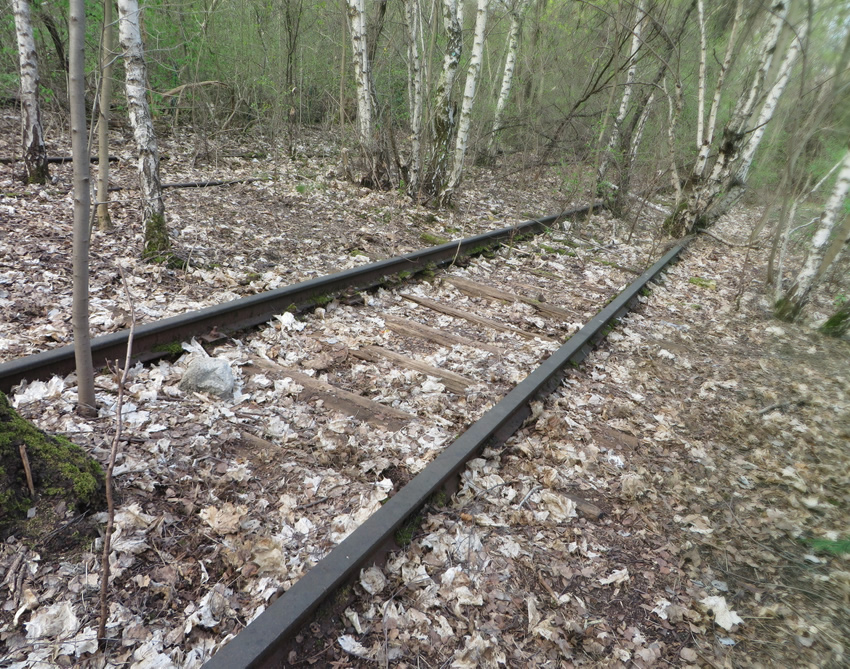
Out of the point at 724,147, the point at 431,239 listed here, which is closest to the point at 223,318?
the point at 431,239

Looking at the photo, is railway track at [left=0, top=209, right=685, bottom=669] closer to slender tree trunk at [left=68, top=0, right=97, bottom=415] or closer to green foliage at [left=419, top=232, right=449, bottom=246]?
slender tree trunk at [left=68, top=0, right=97, bottom=415]

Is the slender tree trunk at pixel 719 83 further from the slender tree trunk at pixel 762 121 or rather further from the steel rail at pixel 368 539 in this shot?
the steel rail at pixel 368 539

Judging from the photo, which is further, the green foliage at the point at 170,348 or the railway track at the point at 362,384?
the green foliage at the point at 170,348

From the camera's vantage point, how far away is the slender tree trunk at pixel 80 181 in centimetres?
229

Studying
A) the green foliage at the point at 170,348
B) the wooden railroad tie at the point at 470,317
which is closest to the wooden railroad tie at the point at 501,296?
the wooden railroad tie at the point at 470,317

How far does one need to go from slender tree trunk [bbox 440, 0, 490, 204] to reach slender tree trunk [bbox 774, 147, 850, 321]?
617 centimetres

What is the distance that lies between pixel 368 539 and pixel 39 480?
1.52 metres

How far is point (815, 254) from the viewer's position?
7.34 m

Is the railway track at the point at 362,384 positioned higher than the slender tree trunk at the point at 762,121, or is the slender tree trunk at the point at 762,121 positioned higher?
the slender tree trunk at the point at 762,121

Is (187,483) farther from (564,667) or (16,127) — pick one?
(16,127)

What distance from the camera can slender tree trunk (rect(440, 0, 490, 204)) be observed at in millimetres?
9562

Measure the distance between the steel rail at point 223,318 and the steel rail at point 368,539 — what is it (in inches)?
93.8

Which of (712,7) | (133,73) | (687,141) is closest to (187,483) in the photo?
(133,73)

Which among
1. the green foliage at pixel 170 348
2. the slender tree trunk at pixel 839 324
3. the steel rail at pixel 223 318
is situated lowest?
the slender tree trunk at pixel 839 324
